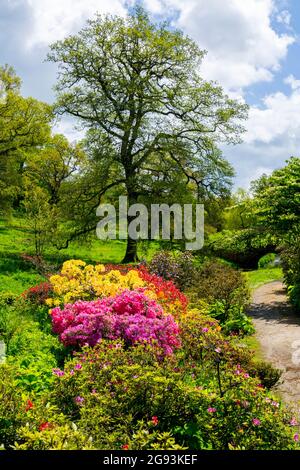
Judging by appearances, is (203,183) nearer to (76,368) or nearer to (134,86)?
(134,86)

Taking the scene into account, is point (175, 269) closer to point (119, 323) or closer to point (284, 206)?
point (284, 206)

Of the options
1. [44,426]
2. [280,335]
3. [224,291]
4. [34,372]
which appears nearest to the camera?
[44,426]

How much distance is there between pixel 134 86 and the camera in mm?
25219

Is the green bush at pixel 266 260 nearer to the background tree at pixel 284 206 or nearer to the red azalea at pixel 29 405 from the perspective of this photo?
the background tree at pixel 284 206

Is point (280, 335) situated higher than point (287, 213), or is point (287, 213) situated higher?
point (287, 213)

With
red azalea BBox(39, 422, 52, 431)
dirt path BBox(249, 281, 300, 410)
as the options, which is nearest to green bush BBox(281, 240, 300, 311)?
dirt path BBox(249, 281, 300, 410)

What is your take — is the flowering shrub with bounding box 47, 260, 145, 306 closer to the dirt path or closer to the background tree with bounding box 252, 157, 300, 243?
the dirt path

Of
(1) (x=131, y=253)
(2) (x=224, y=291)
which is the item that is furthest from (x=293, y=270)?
(1) (x=131, y=253)

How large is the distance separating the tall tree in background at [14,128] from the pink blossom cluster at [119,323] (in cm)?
2289

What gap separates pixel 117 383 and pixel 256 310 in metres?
11.4

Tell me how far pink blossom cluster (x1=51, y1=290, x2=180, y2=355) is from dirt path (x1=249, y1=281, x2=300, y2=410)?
2295mm

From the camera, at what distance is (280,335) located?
12.4 metres

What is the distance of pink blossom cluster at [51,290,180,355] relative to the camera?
8.82 m

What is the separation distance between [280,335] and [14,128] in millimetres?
25109
